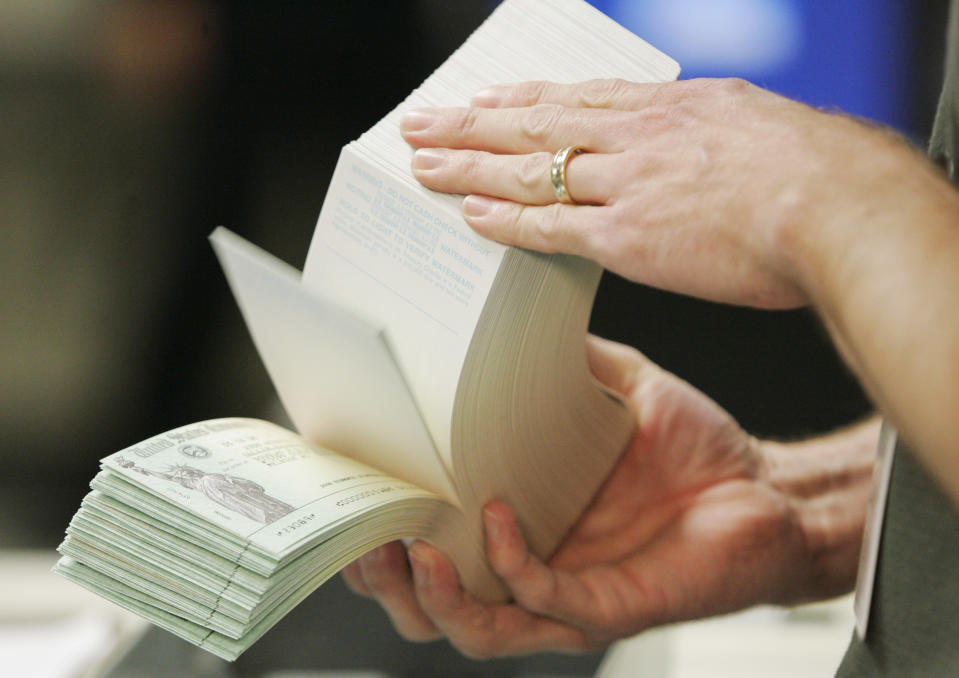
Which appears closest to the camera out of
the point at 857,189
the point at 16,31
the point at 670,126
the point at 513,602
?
the point at 857,189

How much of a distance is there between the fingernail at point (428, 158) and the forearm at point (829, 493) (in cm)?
58

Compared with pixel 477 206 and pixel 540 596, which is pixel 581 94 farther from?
pixel 540 596

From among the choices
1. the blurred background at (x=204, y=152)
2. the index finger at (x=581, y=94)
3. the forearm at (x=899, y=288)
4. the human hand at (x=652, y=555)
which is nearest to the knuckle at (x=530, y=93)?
the index finger at (x=581, y=94)

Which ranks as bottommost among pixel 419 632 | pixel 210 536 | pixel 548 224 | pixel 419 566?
pixel 419 632

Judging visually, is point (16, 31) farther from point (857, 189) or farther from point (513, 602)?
point (857, 189)

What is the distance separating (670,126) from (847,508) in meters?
0.57

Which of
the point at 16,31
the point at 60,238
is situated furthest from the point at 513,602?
the point at 16,31

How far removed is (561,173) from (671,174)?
0.28ft

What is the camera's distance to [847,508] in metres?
1.02

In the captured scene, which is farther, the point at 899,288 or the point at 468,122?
the point at 468,122

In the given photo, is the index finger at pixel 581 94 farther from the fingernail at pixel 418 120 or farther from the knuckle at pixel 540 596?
the knuckle at pixel 540 596

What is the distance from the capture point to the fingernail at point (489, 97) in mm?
735

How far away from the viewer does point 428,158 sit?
0.71 meters

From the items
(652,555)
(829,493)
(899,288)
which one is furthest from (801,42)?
(899,288)
